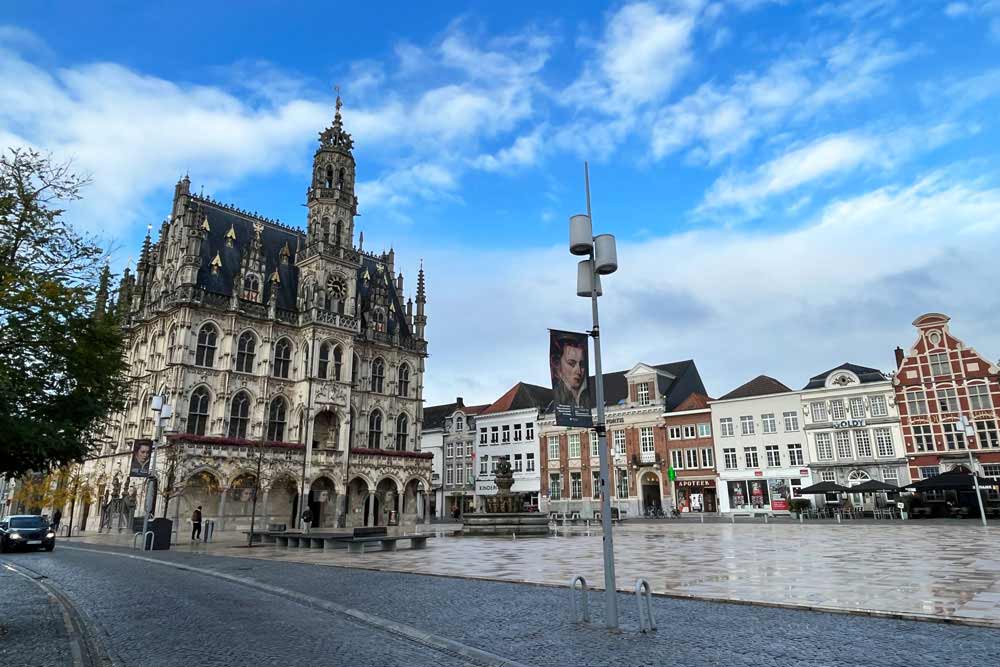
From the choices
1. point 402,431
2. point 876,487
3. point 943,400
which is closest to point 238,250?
point 402,431

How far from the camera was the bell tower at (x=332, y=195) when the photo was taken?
169 ft

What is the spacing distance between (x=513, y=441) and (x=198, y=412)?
114 ft

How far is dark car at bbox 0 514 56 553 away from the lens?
2694 centimetres

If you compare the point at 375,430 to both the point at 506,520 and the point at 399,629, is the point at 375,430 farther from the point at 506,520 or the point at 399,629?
the point at 399,629

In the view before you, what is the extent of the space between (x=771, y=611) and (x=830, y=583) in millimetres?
3490

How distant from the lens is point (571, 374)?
33.5 feet

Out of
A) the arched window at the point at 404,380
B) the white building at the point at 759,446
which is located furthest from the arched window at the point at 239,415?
the white building at the point at 759,446

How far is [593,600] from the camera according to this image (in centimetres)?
1170

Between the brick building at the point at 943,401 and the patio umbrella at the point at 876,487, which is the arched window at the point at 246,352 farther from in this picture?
the brick building at the point at 943,401

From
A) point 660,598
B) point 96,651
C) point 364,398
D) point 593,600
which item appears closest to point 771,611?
point 660,598

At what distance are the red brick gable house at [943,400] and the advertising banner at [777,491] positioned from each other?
30.4 ft

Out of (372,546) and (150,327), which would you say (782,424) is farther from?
(150,327)

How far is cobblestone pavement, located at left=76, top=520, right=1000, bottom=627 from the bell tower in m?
29.6

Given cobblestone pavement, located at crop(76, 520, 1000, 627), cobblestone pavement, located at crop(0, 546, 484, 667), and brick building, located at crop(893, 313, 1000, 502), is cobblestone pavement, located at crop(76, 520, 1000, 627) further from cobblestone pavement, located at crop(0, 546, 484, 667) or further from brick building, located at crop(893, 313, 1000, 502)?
brick building, located at crop(893, 313, 1000, 502)
